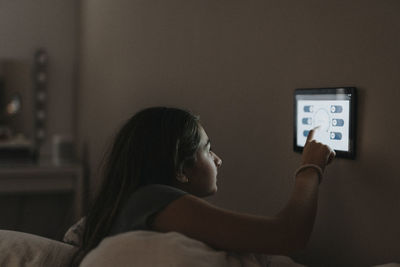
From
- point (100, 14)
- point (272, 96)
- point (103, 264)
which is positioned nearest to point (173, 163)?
point (103, 264)

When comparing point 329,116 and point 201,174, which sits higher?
point 329,116

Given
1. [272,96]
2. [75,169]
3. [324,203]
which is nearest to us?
[324,203]

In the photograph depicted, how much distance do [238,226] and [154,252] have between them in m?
0.15

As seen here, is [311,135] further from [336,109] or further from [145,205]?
[145,205]

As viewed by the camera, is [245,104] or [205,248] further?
[245,104]

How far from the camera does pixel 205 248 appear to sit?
0.90 m

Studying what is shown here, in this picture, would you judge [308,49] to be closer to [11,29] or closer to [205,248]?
[205,248]

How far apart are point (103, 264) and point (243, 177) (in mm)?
639

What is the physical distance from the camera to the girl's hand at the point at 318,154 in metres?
1.04

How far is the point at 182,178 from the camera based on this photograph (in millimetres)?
1073

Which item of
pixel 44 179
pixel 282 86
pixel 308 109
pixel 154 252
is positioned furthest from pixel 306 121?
pixel 44 179

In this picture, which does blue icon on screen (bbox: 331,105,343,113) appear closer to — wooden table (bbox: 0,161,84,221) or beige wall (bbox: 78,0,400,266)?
beige wall (bbox: 78,0,400,266)

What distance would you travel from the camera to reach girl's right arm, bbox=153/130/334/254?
0.90m

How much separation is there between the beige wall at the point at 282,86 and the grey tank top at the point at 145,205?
0.36m
